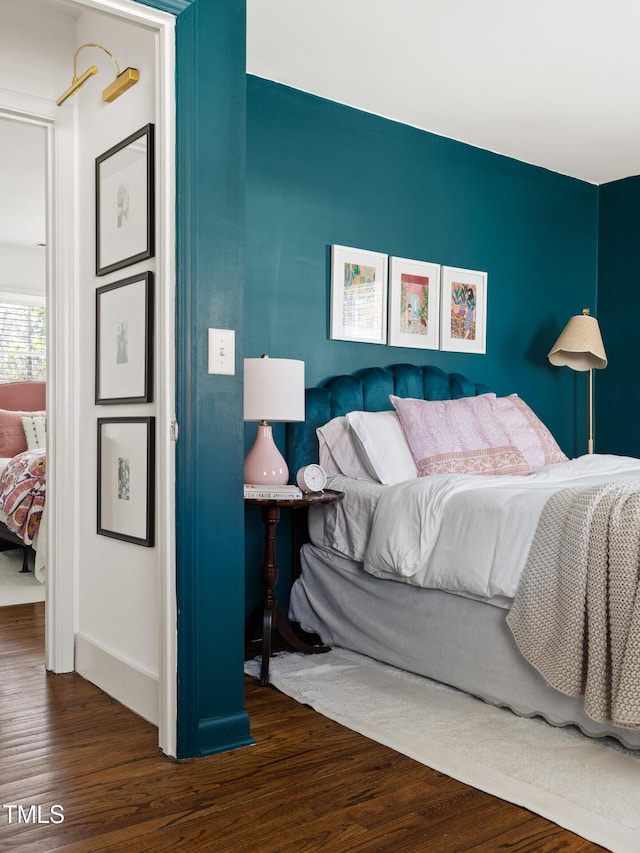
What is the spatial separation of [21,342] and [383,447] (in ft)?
18.4

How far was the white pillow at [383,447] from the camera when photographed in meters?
3.60

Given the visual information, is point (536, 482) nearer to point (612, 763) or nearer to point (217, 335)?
point (612, 763)

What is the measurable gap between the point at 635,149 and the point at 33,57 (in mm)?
3405

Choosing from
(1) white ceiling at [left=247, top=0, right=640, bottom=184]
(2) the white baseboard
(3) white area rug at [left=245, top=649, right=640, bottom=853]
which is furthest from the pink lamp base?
(1) white ceiling at [left=247, top=0, right=640, bottom=184]

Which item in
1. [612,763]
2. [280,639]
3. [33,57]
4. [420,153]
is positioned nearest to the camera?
[612,763]

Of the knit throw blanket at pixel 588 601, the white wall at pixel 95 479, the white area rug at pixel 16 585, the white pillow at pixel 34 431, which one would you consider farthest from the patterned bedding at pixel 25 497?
the knit throw blanket at pixel 588 601

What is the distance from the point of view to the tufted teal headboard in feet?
12.8

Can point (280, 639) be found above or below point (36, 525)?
below

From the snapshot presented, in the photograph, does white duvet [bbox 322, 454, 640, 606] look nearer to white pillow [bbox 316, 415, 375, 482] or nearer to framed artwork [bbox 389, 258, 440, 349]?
white pillow [bbox 316, 415, 375, 482]

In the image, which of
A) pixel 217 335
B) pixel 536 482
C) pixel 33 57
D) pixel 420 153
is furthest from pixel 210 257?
pixel 420 153

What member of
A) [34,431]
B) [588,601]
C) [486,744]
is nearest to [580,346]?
[588,601]

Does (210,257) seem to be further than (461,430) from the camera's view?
No

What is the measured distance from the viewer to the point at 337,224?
13.7 feet

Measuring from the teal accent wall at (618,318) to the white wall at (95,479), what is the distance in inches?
143
